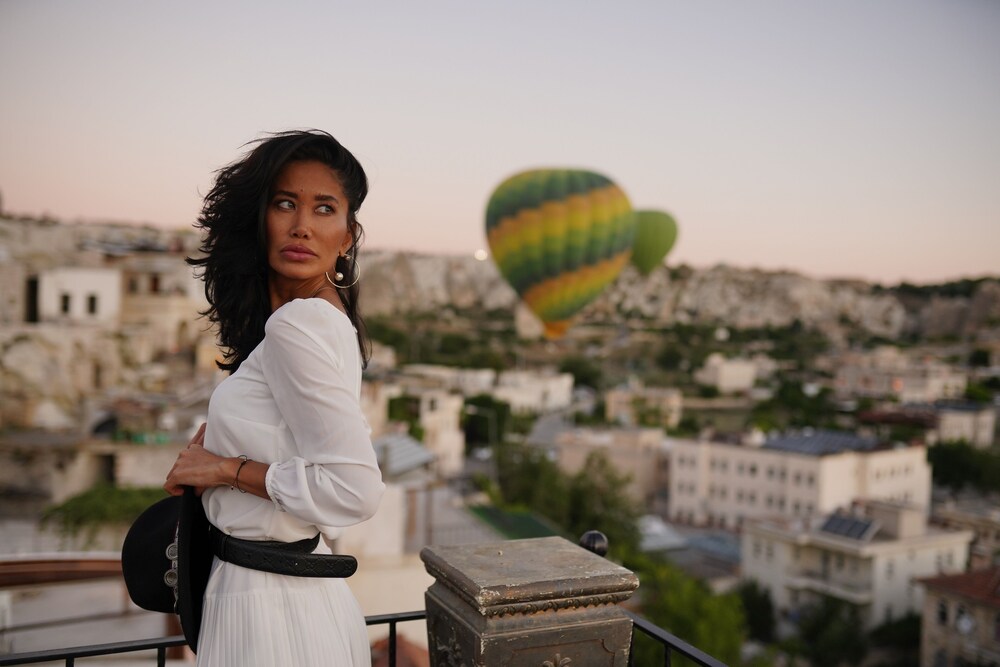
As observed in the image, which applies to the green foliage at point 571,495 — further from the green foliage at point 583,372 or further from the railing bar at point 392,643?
the green foliage at point 583,372

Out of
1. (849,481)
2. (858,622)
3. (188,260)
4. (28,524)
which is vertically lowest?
(858,622)

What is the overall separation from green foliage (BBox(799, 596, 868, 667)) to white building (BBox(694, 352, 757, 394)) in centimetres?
4779

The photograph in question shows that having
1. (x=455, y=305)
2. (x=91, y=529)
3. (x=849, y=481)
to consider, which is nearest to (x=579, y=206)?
(x=91, y=529)

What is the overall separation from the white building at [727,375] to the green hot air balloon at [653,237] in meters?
39.3

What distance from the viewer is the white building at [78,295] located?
30.4m

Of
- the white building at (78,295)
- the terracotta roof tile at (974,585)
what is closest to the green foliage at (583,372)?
the white building at (78,295)

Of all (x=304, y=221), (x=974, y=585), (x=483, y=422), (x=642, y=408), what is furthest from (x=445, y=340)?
(x=304, y=221)

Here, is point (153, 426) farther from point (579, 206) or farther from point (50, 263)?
point (50, 263)

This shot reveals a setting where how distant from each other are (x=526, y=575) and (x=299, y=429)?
0.72m

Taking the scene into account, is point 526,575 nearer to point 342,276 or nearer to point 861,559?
point 342,276

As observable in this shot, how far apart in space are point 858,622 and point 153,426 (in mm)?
22550

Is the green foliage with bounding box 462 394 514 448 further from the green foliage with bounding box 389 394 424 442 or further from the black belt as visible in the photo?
the black belt

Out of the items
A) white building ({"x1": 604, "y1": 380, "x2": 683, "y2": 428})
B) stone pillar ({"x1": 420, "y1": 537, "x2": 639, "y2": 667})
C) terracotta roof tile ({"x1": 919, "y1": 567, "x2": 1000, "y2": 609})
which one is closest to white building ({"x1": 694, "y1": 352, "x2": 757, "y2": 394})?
white building ({"x1": 604, "y1": 380, "x2": 683, "y2": 428})

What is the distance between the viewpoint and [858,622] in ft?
85.7
